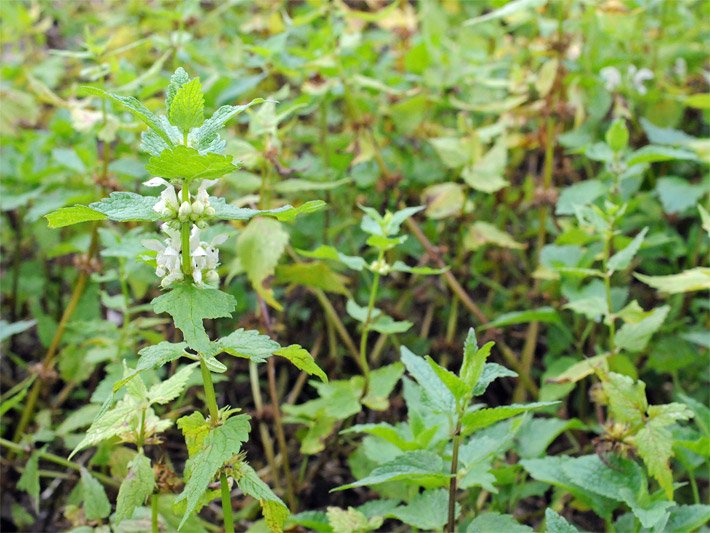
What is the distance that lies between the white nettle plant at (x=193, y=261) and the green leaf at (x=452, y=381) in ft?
0.51

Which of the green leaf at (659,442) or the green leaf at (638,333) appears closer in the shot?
the green leaf at (659,442)

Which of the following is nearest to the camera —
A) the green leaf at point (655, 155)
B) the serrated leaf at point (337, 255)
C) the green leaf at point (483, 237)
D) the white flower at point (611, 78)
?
the serrated leaf at point (337, 255)

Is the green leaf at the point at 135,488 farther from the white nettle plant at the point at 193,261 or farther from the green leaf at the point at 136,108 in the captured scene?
the green leaf at the point at 136,108

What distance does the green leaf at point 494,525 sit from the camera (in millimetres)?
1032

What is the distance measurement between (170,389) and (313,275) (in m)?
0.53

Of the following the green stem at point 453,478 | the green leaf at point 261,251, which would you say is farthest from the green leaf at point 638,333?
the green leaf at point 261,251

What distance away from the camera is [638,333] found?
4.32 feet

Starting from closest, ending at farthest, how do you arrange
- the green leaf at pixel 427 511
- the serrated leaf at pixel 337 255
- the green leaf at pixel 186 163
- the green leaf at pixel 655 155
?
the green leaf at pixel 186 163, the green leaf at pixel 427 511, the serrated leaf at pixel 337 255, the green leaf at pixel 655 155

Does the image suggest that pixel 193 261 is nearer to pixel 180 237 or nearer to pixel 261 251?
pixel 180 237

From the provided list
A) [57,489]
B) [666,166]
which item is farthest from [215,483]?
[666,166]

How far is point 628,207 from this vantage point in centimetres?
156

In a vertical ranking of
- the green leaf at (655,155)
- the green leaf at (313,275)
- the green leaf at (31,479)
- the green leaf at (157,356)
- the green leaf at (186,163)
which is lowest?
the green leaf at (31,479)

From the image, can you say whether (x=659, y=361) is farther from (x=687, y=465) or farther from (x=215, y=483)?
(x=215, y=483)

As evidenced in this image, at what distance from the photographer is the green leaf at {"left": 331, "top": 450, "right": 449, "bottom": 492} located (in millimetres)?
995
